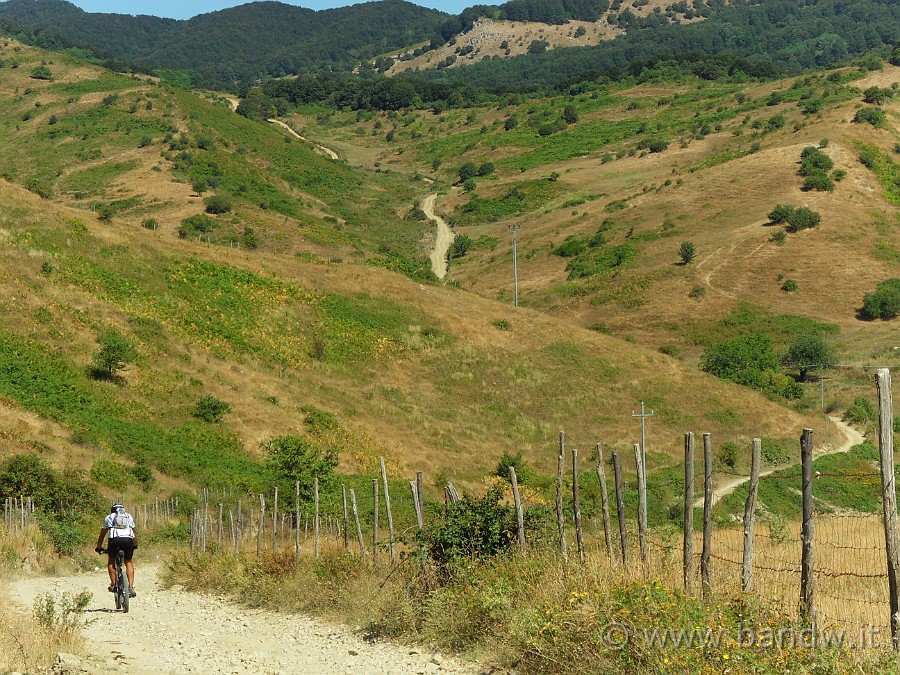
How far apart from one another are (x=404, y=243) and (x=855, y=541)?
90110 mm

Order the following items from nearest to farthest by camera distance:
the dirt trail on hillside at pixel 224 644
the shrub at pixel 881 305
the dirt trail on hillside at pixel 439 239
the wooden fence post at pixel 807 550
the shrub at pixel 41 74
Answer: the wooden fence post at pixel 807 550, the dirt trail on hillside at pixel 224 644, the shrub at pixel 881 305, the dirt trail on hillside at pixel 439 239, the shrub at pixel 41 74

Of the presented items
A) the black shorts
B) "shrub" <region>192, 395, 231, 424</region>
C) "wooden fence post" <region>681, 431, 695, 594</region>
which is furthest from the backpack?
"shrub" <region>192, 395, 231, 424</region>

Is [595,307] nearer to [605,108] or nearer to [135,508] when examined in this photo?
[135,508]

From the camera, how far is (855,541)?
1559cm

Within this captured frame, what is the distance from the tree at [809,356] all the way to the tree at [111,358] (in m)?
48.2

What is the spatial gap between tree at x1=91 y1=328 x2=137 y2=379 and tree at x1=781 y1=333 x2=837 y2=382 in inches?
1897

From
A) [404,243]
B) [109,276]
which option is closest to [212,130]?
[404,243]

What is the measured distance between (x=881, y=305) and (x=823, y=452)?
32.3 m

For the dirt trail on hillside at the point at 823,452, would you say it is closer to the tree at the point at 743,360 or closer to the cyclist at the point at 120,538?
the tree at the point at 743,360

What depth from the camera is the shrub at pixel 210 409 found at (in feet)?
126

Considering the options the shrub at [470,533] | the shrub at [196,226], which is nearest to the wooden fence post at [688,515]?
the shrub at [470,533]

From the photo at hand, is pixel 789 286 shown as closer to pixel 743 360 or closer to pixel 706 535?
pixel 743 360

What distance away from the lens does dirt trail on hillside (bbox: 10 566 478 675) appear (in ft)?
33.1

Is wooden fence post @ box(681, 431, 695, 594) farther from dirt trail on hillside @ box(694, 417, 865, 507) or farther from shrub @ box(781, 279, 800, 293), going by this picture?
shrub @ box(781, 279, 800, 293)
